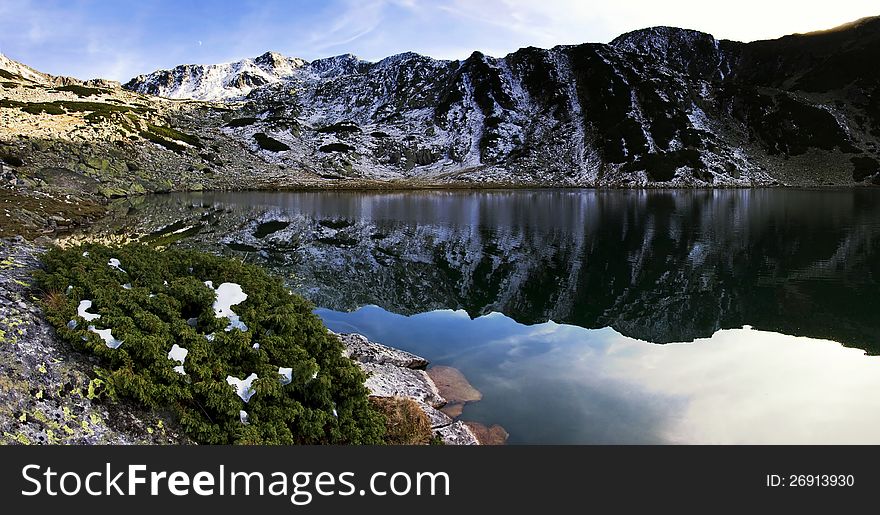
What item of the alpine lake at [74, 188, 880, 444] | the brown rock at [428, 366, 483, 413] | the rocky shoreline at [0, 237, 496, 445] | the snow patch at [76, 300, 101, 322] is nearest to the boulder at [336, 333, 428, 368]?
the brown rock at [428, 366, 483, 413]

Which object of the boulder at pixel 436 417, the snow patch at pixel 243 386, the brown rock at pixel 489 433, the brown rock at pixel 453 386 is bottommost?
the brown rock at pixel 489 433

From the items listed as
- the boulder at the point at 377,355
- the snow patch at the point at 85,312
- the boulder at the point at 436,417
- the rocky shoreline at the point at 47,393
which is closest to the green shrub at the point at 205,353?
the snow patch at the point at 85,312

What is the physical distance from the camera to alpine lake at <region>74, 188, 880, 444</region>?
50.1 ft

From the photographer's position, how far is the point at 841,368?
19.0 metres

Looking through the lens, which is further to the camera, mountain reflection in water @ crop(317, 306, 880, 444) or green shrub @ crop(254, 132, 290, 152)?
green shrub @ crop(254, 132, 290, 152)

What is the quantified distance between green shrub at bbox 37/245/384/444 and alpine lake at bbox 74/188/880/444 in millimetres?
5484

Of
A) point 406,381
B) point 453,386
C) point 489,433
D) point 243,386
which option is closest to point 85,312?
point 243,386

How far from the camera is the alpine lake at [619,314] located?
15.3m

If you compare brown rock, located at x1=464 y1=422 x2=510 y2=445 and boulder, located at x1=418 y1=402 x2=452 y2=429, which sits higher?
boulder, located at x1=418 y1=402 x2=452 y2=429

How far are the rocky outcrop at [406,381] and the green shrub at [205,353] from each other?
7.52ft

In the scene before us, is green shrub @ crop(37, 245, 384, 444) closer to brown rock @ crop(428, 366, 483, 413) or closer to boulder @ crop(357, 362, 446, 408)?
boulder @ crop(357, 362, 446, 408)

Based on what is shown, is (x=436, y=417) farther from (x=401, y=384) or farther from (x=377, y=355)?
Result: (x=377, y=355)

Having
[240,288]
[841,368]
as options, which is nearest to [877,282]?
[841,368]

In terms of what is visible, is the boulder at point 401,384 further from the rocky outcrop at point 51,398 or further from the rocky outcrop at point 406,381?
the rocky outcrop at point 51,398
